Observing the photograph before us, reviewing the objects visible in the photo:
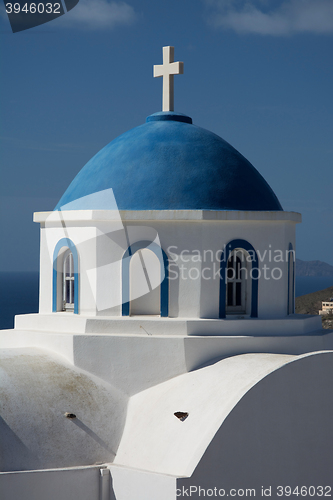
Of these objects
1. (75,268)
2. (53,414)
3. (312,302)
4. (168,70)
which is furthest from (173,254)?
(312,302)

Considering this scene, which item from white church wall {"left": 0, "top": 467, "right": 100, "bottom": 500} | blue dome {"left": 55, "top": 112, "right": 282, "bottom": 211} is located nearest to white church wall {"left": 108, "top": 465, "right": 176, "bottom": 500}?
white church wall {"left": 0, "top": 467, "right": 100, "bottom": 500}

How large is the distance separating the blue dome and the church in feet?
0.09

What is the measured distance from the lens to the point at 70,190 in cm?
1488

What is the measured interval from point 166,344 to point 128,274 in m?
1.53

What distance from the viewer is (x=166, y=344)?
12.9m

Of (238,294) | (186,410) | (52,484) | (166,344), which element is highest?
(238,294)

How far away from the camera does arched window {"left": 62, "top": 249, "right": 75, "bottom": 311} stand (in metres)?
14.5

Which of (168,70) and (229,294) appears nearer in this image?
(229,294)

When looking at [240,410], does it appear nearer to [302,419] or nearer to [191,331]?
[302,419]

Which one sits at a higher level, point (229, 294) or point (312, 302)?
point (229, 294)

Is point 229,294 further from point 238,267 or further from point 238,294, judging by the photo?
point 238,267

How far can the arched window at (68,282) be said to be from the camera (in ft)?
47.5

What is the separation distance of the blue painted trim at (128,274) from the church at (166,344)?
3 cm

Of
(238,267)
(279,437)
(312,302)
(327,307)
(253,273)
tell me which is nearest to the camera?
(279,437)
